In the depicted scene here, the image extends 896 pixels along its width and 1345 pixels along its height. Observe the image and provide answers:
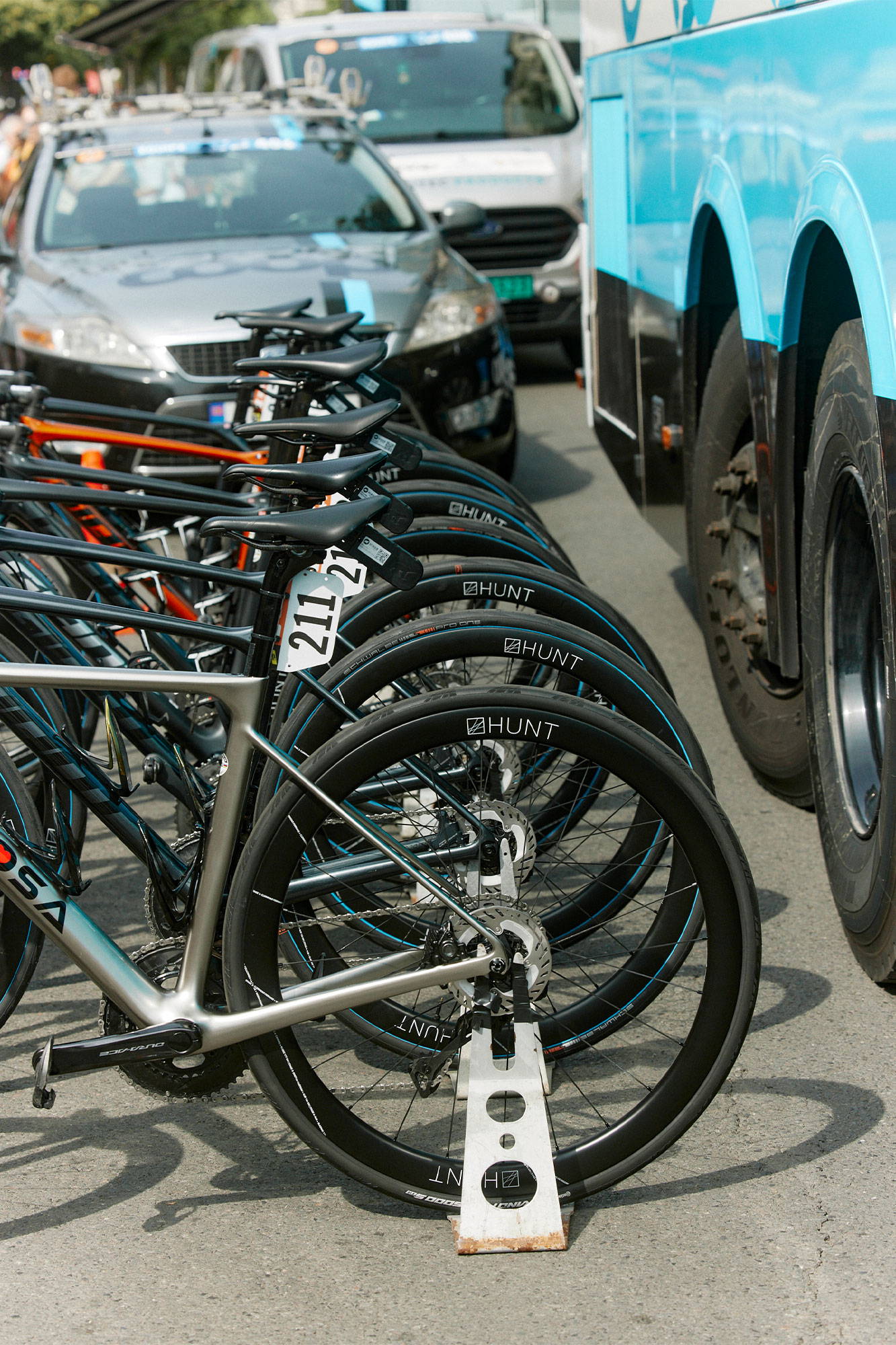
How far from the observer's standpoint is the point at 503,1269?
100 inches

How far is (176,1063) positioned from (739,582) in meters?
2.45

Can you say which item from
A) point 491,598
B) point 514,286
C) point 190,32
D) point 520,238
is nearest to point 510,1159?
point 491,598

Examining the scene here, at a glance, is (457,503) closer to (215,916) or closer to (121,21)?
(215,916)

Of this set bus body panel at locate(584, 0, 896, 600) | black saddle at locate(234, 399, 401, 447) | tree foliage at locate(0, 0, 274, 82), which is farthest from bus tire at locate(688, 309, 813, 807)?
tree foliage at locate(0, 0, 274, 82)

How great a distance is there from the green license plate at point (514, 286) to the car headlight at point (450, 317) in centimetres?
403

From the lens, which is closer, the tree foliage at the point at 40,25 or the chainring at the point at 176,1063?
the chainring at the point at 176,1063

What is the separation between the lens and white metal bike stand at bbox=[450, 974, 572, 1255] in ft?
8.45

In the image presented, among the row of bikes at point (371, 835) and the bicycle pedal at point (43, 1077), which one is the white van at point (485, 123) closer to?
the row of bikes at point (371, 835)

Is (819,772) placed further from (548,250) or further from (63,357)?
(548,250)

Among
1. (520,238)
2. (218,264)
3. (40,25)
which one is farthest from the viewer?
(40,25)

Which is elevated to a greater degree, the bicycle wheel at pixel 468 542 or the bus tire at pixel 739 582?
the bicycle wheel at pixel 468 542

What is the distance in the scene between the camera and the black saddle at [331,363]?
12.2ft

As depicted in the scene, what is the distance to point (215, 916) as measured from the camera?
261cm

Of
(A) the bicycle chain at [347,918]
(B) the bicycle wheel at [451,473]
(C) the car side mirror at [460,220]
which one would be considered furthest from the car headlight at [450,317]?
(A) the bicycle chain at [347,918]
